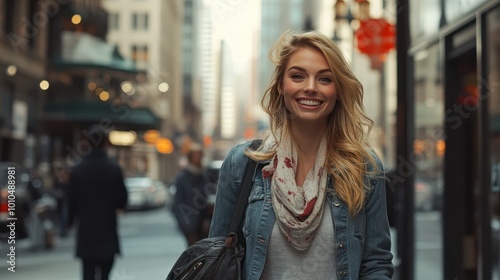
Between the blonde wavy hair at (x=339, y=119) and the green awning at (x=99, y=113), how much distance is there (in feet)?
55.4

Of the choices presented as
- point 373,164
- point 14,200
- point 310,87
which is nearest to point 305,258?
point 373,164

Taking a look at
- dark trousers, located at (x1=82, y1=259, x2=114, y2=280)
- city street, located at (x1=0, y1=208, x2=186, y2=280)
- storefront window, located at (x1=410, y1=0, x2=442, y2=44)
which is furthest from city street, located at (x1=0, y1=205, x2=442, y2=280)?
dark trousers, located at (x1=82, y1=259, x2=114, y2=280)

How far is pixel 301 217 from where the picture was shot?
243 centimetres

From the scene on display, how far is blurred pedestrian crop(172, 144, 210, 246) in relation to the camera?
9.59 m

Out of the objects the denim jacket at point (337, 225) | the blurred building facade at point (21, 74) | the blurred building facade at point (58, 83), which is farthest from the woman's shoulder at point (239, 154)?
the blurred building facade at point (21, 74)

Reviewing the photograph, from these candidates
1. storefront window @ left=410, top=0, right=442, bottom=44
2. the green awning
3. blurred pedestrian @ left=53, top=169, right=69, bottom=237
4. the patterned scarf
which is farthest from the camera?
the green awning

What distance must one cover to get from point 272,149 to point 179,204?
7.18 metres

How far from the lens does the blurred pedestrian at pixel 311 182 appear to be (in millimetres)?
2463

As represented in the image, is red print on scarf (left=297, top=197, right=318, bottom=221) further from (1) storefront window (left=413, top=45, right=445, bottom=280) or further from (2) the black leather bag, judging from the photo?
(1) storefront window (left=413, top=45, right=445, bottom=280)

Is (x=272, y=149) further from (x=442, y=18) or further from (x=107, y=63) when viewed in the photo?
(x=107, y=63)

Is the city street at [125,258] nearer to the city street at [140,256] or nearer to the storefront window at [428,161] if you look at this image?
the city street at [140,256]

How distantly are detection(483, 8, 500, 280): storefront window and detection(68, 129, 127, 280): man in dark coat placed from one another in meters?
3.44

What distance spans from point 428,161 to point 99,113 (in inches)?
611

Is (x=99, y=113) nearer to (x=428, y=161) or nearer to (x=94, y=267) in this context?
(x=428, y=161)
